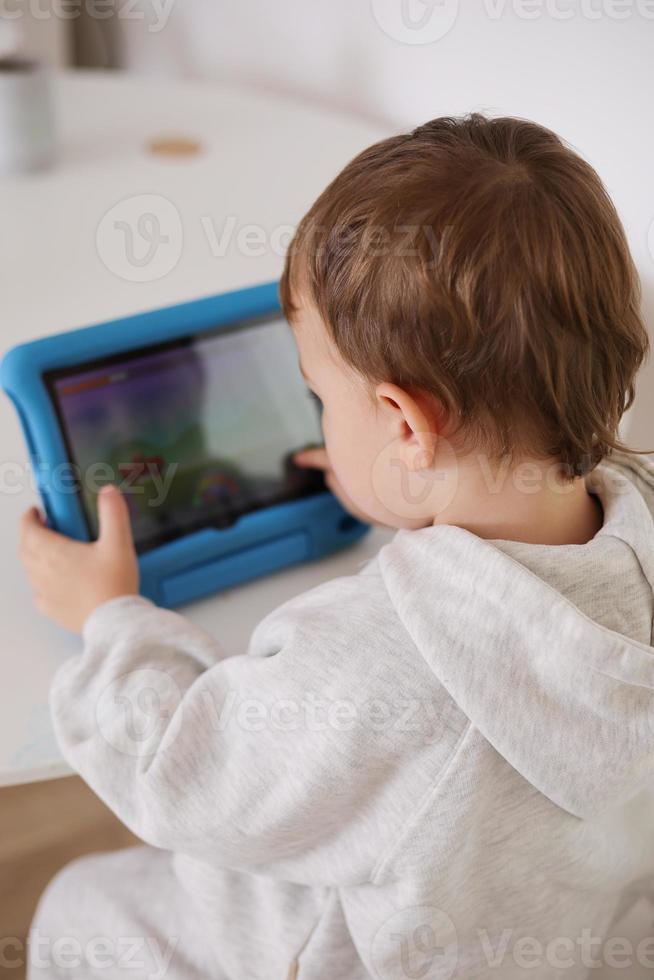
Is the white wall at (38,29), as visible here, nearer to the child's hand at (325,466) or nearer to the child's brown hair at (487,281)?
the child's hand at (325,466)

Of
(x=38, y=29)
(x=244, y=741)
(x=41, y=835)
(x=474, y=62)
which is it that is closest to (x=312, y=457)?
(x=244, y=741)

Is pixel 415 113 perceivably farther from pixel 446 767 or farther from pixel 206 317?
pixel 446 767

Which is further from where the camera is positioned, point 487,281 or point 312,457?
point 312,457

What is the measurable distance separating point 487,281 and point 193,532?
13.0 inches

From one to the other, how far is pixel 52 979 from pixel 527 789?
0.37 metres

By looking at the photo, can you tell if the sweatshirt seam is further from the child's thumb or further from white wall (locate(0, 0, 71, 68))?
white wall (locate(0, 0, 71, 68))

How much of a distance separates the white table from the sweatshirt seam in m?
0.20

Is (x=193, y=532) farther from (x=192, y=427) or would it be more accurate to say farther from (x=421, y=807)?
(x=421, y=807)

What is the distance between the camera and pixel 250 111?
142cm

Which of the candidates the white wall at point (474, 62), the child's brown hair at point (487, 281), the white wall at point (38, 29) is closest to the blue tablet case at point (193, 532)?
the child's brown hair at point (487, 281)

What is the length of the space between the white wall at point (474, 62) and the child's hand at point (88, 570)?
1.36 ft

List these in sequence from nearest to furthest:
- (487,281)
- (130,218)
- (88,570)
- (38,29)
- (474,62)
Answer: (487,281) → (88,570) → (474,62) → (130,218) → (38,29)

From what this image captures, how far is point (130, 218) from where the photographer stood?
1151 millimetres

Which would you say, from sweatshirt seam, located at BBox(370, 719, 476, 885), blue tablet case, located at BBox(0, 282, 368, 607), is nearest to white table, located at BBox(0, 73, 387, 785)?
blue tablet case, located at BBox(0, 282, 368, 607)
